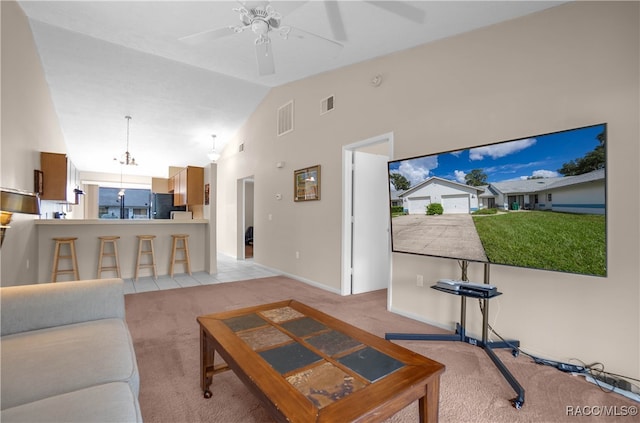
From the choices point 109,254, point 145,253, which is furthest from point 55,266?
point 145,253

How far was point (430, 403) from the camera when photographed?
1274 mm

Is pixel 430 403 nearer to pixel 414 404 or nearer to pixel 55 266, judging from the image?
pixel 414 404

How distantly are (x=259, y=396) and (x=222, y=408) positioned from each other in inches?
30.0

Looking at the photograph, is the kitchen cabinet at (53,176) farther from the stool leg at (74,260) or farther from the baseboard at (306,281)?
the baseboard at (306,281)

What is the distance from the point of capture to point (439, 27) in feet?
8.63

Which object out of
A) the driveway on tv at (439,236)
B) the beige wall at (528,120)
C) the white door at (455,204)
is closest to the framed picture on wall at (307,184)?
the beige wall at (528,120)

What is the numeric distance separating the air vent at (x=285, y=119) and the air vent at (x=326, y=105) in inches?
33.7

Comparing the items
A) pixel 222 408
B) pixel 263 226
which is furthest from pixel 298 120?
pixel 222 408

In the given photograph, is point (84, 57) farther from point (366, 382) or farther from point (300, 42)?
point (366, 382)

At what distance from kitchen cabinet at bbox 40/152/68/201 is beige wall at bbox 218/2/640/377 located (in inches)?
163

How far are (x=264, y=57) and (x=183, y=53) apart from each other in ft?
6.10

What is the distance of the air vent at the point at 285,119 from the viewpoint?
5.08 meters

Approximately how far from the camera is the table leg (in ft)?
4.14

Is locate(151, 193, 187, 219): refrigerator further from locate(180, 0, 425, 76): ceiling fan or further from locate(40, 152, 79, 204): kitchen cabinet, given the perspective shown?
locate(180, 0, 425, 76): ceiling fan
